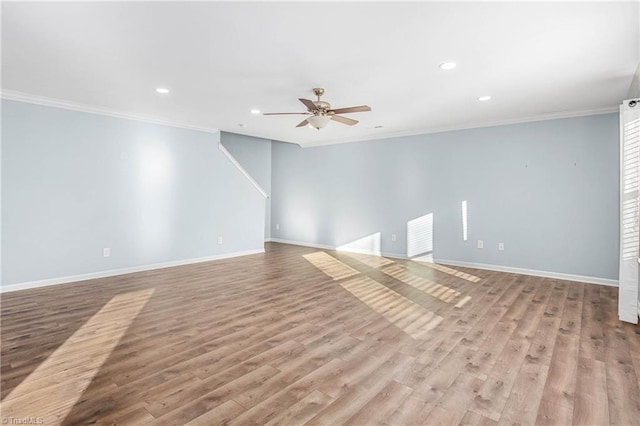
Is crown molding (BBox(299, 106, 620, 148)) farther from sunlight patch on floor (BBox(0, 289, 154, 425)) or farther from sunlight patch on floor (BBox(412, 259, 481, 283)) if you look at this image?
sunlight patch on floor (BBox(0, 289, 154, 425))

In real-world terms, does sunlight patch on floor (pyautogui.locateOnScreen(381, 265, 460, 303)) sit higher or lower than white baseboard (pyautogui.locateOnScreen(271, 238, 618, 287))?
lower

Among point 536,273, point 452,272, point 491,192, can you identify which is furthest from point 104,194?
point 536,273

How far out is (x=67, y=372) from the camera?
2.25 m

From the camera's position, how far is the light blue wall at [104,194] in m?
4.19

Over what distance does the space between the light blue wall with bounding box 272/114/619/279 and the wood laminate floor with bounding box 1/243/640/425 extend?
82 cm

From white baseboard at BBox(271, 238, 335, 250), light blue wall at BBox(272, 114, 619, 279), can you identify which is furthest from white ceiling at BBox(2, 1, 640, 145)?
white baseboard at BBox(271, 238, 335, 250)

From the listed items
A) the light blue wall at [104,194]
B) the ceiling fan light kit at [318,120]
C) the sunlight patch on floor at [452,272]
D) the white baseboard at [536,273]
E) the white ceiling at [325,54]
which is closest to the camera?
the white ceiling at [325,54]

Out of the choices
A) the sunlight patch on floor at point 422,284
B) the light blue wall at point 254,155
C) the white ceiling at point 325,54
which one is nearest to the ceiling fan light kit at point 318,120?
the white ceiling at point 325,54

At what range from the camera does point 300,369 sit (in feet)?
7.55

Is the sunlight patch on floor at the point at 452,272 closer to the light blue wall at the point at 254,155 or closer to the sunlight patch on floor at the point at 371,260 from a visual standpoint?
the sunlight patch on floor at the point at 371,260

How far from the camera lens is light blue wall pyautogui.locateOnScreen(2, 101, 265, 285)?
4188 millimetres

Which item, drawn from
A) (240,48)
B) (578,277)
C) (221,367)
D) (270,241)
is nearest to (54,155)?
(240,48)

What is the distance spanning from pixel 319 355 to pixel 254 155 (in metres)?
6.55

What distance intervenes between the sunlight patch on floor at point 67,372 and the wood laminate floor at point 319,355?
0.01 meters
